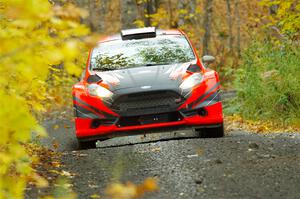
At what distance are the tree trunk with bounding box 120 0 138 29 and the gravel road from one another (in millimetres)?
13726

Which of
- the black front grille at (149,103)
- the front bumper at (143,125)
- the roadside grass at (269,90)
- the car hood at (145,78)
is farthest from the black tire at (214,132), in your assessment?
the roadside grass at (269,90)

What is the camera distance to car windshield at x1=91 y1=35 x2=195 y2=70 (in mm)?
9398

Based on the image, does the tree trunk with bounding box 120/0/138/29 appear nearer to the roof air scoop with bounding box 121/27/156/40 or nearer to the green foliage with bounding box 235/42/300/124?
the green foliage with bounding box 235/42/300/124

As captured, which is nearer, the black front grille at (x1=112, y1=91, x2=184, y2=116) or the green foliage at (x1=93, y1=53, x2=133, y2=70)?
the black front grille at (x1=112, y1=91, x2=184, y2=116)

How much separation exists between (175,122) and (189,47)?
174cm

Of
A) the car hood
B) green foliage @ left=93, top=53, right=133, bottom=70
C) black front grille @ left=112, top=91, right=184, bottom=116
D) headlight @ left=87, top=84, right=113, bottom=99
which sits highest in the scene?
green foliage @ left=93, top=53, right=133, bottom=70

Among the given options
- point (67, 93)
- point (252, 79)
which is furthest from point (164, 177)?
point (67, 93)

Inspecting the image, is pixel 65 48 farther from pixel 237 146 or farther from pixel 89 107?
pixel 89 107

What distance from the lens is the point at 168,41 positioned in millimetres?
10117

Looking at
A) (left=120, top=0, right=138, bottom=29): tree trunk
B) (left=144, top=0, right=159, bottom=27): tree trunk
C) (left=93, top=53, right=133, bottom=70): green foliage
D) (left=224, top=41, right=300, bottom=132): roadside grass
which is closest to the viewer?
(left=93, top=53, right=133, bottom=70): green foliage

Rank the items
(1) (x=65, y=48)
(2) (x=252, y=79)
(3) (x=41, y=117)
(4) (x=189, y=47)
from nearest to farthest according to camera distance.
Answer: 1. (1) (x=65, y=48)
2. (4) (x=189, y=47)
3. (2) (x=252, y=79)
4. (3) (x=41, y=117)

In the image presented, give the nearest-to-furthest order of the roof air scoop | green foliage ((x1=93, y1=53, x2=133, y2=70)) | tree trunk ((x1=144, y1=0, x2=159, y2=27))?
green foliage ((x1=93, y1=53, x2=133, y2=70)) → the roof air scoop → tree trunk ((x1=144, y1=0, x2=159, y2=27))

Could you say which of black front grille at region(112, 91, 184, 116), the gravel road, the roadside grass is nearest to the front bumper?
black front grille at region(112, 91, 184, 116)

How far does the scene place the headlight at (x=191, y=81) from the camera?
857cm
